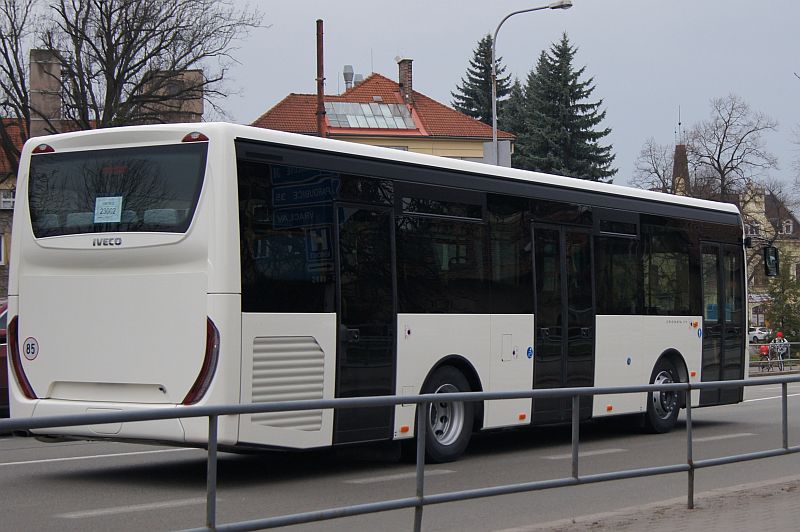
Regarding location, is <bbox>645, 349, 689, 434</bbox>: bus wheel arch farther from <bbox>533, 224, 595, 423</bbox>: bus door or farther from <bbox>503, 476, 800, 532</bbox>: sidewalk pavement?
<bbox>533, 224, 595, 423</bbox>: bus door

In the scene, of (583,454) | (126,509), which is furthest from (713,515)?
(126,509)

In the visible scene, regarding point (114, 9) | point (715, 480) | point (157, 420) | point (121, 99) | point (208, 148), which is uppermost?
point (114, 9)

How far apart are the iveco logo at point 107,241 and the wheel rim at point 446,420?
324cm

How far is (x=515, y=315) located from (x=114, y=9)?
107 feet

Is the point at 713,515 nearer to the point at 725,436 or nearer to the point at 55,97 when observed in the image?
the point at 725,436

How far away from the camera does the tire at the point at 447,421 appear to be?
313 inches

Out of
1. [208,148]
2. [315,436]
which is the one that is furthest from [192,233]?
[315,436]

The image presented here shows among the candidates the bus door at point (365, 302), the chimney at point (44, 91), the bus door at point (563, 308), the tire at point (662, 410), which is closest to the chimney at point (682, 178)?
the chimney at point (44, 91)

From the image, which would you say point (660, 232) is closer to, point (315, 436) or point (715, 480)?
point (715, 480)

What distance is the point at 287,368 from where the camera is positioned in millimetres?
10719

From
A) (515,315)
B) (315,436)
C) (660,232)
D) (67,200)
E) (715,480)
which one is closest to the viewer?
(315,436)

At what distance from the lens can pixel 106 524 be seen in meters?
5.71

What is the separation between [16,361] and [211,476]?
536 cm

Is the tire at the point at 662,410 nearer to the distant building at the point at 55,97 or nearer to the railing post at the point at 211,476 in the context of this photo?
the railing post at the point at 211,476
